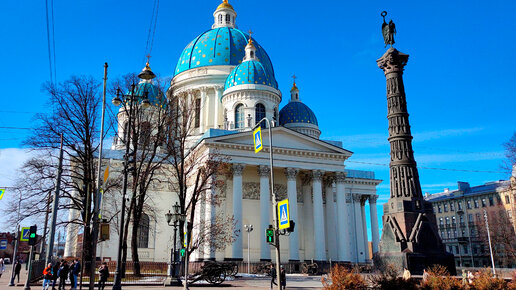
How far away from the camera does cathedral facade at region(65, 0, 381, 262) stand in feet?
125

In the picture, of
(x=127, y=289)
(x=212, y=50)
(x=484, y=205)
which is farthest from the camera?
(x=484, y=205)

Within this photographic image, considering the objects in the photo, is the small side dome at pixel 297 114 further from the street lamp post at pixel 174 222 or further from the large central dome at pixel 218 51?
the street lamp post at pixel 174 222

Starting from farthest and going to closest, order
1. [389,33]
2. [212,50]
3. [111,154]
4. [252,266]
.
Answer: [212,50]
[111,154]
[252,266]
[389,33]

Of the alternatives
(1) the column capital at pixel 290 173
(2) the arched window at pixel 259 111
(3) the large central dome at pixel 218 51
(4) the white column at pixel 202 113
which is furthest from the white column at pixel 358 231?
(4) the white column at pixel 202 113

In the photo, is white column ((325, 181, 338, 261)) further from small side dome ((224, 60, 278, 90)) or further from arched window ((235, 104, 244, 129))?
small side dome ((224, 60, 278, 90))

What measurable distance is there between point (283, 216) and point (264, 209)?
2110cm

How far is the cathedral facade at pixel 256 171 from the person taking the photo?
38.2m

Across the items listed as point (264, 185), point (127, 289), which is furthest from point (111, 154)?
point (127, 289)

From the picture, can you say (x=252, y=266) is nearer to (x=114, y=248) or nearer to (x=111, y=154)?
(x=114, y=248)

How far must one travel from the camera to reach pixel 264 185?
38438mm

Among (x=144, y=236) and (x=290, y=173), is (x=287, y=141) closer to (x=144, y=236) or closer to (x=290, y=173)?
(x=290, y=173)

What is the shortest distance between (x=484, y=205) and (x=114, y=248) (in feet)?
175

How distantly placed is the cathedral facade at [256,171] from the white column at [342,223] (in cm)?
9

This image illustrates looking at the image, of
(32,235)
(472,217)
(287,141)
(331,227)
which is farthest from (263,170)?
(472,217)
